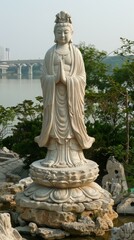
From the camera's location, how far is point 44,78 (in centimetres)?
735

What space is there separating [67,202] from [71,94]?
1.88 meters

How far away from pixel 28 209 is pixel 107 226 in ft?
4.56

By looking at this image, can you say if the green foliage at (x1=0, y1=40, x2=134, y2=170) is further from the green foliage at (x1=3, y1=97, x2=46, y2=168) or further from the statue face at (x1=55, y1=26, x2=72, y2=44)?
the statue face at (x1=55, y1=26, x2=72, y2=44)

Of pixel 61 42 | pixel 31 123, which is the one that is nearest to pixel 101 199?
pixel 61 42

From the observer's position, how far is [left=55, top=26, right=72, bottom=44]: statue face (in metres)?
7.36

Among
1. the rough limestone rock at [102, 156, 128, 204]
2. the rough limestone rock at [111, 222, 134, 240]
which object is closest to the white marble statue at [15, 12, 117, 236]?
the rough limestone rock at [102, 156, 128, 204]

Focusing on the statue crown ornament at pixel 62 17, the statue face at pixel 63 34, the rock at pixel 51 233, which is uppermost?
the statue crown ornament at pixel 62 17

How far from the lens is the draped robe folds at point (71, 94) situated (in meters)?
7.25

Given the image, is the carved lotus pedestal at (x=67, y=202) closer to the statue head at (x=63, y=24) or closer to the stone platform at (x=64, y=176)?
the stone platform at (x=64, y=176)

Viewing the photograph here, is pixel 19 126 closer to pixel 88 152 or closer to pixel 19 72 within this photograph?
pixel 88 152

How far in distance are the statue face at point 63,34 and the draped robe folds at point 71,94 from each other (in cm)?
17

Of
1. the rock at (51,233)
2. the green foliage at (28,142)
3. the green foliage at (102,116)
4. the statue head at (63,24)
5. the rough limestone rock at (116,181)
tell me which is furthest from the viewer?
the green foliage at (28,142)

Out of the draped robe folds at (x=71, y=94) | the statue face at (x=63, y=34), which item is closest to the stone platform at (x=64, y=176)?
the draped robe folds at (x=71, y=94)

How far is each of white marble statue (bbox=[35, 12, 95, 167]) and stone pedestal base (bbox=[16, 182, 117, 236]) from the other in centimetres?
53
